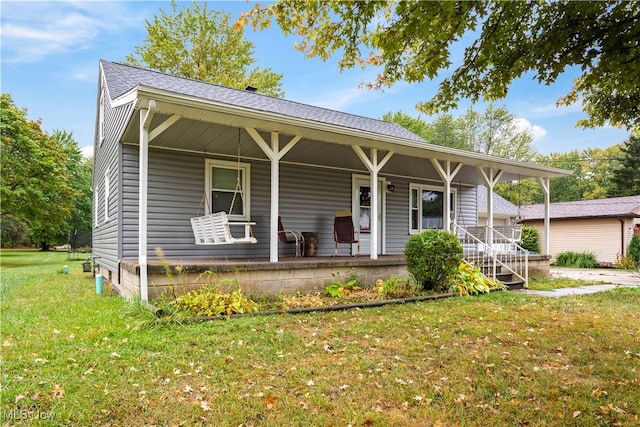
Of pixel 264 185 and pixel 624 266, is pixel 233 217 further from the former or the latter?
pixel 624 266

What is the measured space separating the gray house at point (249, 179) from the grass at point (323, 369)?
1.35 m

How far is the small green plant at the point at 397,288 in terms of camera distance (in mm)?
6307

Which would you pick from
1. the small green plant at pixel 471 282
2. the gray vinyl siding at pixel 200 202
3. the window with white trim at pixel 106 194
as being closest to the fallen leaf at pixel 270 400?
the small green plant at pixel 471 282

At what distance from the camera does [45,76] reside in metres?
15.2

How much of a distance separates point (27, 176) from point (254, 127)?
15.4 metres

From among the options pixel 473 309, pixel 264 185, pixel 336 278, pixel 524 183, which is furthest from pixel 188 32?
pixel 524 183

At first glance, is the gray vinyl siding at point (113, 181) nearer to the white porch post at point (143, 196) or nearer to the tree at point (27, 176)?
the white porch post at point (143, 196)

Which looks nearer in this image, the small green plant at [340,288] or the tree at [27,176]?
the small green plant at [340,288]

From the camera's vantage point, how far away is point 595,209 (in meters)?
16.8

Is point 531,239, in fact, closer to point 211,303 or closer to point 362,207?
→ point 362,207

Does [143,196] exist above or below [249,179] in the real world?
below

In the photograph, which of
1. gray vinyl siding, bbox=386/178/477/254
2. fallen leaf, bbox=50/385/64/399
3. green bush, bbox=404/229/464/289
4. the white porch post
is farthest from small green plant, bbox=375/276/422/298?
fallen leaf, bbox=50/385/64/399

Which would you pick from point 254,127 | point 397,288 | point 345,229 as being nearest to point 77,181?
point 345,229

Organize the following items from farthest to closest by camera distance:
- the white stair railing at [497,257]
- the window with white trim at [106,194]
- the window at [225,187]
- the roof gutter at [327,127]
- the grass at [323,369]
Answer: the window with white trim at [106,194] → the white stair railing at [497,257] → the window at [225,187] → the roof gutter at [327,127] → the grass at [323,369]
